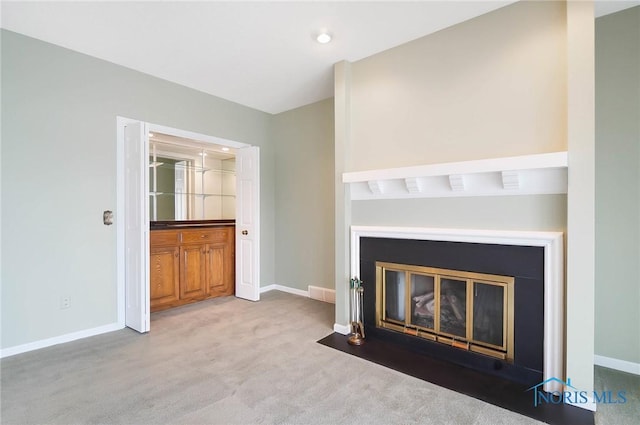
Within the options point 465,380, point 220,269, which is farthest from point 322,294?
point 465,380

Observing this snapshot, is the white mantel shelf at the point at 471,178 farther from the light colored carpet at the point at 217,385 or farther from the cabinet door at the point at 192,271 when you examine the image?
the cabinet door at the point at 192,271

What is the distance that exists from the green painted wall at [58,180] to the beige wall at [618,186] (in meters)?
4.09

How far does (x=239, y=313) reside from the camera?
3.73m

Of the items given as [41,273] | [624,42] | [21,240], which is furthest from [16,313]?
[624,42]

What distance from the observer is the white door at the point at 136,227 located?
3113 millimetres

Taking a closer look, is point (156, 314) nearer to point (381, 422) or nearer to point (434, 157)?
point (381, 422)

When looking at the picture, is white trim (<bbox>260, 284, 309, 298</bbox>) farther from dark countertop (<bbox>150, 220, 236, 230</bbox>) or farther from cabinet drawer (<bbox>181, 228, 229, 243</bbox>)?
dark countertop (<bbox>150, 220, 236, 230</bbox>)

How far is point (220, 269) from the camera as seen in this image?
4.51 m

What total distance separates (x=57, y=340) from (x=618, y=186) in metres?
4.79

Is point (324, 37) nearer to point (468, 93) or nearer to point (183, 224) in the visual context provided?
point (468, 93)

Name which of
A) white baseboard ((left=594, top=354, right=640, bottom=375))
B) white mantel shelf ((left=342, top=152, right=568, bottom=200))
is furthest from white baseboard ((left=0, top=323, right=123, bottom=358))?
white baseboard ((left=594, top=354, right=640, bottom=375))

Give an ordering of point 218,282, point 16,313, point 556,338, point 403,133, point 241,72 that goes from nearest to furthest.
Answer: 1. point 556,338
2. point 16,313
3. point 403,133
4. point 241,72
5. point 218,282

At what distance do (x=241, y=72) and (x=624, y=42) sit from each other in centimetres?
325

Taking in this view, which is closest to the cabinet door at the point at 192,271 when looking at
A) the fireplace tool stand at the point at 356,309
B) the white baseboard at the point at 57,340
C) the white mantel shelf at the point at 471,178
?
the white baseboard at the point at 57,340
